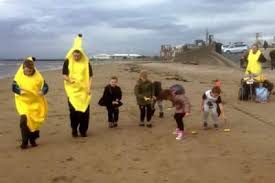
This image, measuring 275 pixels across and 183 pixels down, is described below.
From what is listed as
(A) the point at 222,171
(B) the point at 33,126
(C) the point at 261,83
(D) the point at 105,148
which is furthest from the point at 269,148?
(C) the point at 261,83

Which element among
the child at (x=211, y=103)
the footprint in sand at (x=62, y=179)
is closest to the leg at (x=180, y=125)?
the child at (x=211, y=103)

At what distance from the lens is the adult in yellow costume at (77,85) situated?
1149cm

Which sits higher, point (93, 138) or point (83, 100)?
point (83, 100)

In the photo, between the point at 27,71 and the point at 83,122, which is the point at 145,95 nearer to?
the point at 83,122

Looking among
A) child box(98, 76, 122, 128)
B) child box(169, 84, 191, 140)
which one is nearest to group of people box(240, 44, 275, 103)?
child box(98, 76, 122, 128)

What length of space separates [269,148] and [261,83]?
7285mm

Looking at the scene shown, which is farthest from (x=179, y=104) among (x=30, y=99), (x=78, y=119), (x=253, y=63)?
(x=253, y=63)

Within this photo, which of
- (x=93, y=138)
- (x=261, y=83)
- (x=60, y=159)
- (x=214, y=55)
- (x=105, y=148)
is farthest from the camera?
(x=214, y=55)

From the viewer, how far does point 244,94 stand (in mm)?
17281

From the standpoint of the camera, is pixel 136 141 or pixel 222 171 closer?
pixel 222 171

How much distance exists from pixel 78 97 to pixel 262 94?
7.09 m

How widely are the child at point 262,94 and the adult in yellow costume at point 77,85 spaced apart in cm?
683

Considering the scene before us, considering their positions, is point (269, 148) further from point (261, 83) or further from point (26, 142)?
point (261, 83)

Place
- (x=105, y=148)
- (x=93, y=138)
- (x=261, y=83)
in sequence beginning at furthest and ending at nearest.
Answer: (x=261, y=83) → (x=93, y=138) → (x=105, y=148)
